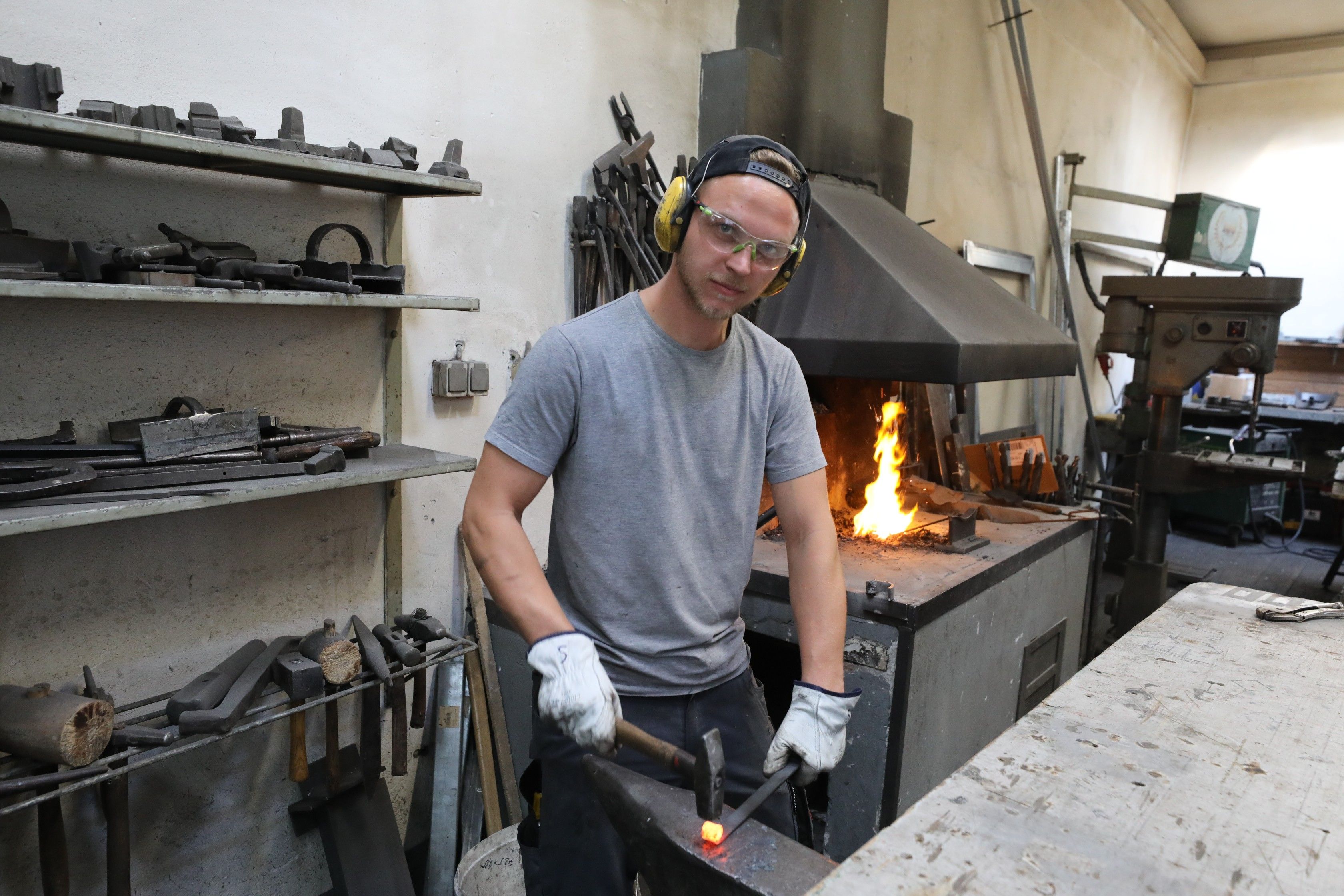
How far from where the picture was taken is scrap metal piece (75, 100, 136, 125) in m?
1.35

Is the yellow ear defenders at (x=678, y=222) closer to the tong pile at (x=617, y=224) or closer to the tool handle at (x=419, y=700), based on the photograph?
the tong pile at (x=617, y=224)

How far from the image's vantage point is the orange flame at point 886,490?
2.81 m

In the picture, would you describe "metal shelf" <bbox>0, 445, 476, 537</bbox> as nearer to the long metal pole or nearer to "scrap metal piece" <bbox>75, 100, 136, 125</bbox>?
"scrap metal piece" <bbox>75, 100, 136, 125</bbox>

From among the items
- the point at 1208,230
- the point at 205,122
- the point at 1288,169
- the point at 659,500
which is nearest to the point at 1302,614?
the point at 659,500

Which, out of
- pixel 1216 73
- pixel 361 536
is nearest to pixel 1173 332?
pixel 361 536

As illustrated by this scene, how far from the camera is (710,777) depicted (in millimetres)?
1057

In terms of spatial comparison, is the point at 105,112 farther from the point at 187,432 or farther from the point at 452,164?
the point at 452,164

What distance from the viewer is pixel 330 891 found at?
208cm

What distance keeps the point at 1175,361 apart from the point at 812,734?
326 cm

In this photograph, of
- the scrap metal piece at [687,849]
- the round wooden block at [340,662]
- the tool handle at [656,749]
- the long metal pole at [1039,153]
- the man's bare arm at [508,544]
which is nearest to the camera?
the scrap metal piece at [687,849]

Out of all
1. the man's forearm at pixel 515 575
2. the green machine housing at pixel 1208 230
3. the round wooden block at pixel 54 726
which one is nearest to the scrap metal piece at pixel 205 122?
the man's forearm at pixel 515 575

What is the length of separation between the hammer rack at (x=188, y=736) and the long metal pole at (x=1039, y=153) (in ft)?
10.3

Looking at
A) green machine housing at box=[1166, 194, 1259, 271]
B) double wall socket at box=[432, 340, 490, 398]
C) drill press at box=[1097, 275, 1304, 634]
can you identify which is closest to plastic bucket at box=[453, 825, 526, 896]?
double wall socket at box=[432, 340, 490, 398]

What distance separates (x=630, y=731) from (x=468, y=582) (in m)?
1.17
